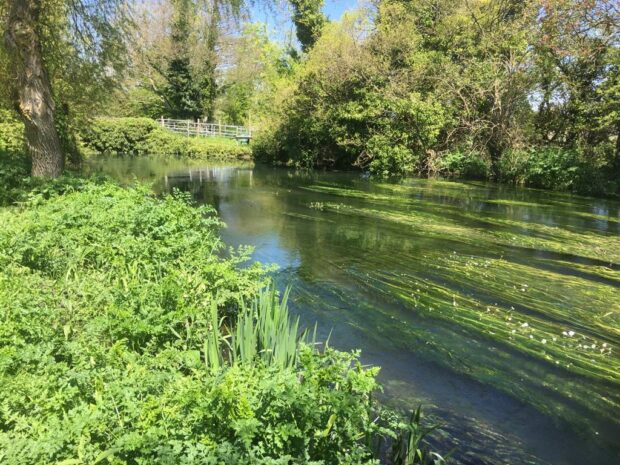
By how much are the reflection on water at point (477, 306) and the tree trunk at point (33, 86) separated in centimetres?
386

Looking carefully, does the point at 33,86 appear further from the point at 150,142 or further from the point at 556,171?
the point at 150,142

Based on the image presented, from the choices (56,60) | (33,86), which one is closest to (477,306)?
(33,86)

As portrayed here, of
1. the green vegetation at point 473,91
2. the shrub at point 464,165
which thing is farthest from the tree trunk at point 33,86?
the shrub at point 464,165

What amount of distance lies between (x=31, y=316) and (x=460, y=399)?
345cm

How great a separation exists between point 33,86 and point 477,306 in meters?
8.47

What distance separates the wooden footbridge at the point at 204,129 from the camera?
3691 centimetres

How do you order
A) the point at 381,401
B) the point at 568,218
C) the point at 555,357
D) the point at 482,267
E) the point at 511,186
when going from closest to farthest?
the point at 381,401, the point at 555,357, the point at 482,267, the point at 568,218, the point at 511,186

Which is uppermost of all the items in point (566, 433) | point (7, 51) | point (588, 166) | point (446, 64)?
point (446, 64)

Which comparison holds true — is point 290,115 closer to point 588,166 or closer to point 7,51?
point 588,166

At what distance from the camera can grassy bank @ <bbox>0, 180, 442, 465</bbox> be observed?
2240 millimetres

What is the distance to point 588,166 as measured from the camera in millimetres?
16156

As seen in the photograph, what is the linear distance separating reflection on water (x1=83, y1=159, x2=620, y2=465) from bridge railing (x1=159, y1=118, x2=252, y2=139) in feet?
84.3

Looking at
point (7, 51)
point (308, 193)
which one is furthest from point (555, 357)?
point (308, 193)

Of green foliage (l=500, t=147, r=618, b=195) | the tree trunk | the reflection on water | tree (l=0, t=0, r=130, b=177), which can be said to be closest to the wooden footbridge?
green foliage (l=500, t=147, r=618, b=195)
